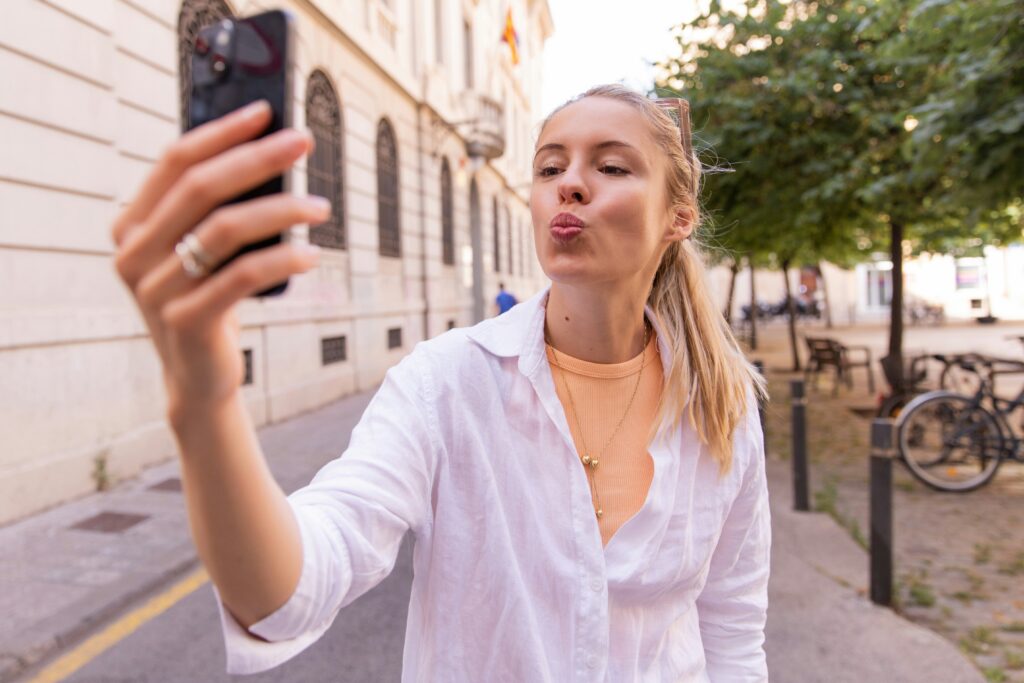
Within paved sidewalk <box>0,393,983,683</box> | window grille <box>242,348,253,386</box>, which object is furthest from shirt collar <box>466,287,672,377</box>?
window grille <box>242,348,253,386</box>

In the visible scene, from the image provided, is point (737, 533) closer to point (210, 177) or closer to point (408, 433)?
point (408, 433)

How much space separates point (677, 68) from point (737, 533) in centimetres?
895

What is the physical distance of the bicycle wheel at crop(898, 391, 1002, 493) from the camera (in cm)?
689

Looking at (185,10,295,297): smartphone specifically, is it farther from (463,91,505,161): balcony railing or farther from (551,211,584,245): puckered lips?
(463,91,505,161): balcony railing

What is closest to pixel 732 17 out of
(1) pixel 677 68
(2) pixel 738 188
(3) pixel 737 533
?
(1) pixel 677 68

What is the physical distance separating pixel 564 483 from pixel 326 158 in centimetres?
1177

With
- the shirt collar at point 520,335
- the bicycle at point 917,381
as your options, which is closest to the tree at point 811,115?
the bicycle at point 917,381

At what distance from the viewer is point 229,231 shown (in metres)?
0.65

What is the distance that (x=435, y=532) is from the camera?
4.91ft

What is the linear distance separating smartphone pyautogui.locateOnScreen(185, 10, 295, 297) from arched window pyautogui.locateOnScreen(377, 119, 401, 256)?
14.7m

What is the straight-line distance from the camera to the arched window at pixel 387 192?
15.4 m

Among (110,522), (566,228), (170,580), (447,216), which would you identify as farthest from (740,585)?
→ (447,216)

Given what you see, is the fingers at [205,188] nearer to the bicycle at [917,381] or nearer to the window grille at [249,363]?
the bicycle at [917,381]

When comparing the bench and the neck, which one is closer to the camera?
the neck
